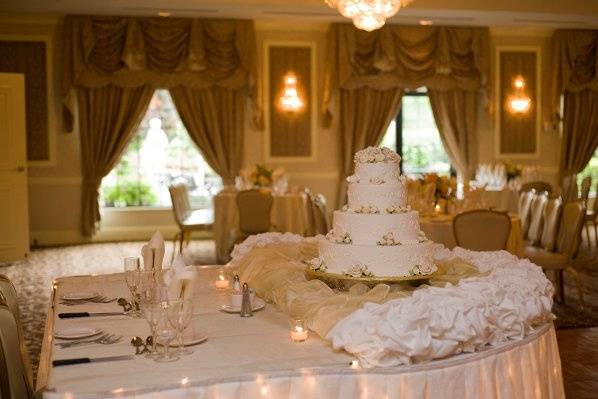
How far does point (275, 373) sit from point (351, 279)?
114cm

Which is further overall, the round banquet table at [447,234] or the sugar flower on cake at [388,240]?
the round banquet table at [447,234]

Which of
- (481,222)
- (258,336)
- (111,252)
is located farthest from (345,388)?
(111,252)

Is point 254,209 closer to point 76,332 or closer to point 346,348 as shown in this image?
point 76,332

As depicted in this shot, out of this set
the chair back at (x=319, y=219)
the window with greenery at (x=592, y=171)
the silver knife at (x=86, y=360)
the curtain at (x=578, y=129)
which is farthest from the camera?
the window with greenery at (x=592, y=171)

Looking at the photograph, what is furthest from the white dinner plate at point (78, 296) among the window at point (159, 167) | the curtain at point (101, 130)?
the window at point (159, 167)

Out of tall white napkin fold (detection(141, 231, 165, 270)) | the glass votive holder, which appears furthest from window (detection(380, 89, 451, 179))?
the glass votive holder

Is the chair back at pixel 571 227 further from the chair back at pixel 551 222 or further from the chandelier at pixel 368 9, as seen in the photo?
the chandelier at pixel 368 9

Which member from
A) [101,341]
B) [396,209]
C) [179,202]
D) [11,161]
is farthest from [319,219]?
[101,341]

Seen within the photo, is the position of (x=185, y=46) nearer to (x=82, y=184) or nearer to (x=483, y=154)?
(x=82, y=184)

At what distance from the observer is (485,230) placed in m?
6.34

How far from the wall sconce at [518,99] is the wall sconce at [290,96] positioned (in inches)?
142

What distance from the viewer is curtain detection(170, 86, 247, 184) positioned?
1172cm

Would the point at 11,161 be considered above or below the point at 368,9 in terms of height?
below

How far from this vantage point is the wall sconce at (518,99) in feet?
42.2
